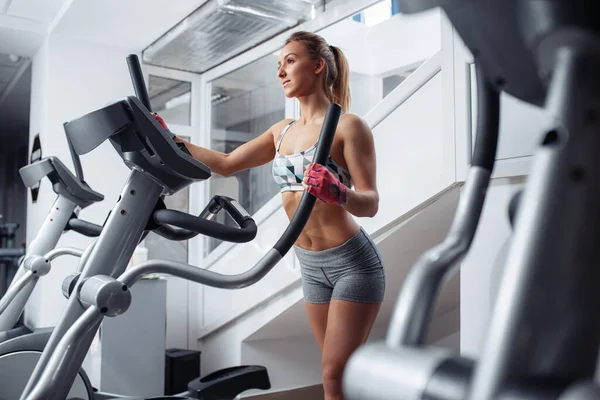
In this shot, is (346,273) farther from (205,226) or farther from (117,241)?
(117,241)

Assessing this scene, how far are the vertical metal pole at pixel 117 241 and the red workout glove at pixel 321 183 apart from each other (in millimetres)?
381

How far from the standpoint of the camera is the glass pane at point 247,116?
4.45 metres

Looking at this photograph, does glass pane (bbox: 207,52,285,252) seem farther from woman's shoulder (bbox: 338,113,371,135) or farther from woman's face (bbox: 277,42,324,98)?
woman's shoulder (bbox: 338,113,371,135)

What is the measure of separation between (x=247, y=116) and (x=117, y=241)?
3515 mm

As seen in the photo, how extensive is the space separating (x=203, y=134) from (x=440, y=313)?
2628 millimetres

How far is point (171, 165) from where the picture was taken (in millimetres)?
1320

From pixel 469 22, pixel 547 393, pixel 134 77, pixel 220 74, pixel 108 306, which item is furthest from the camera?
pixel 220 74

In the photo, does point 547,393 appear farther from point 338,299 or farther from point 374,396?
point 338,299

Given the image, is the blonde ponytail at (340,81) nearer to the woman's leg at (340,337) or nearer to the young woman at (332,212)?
the young woman at (332,212)

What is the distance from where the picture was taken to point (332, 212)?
170 centimetres

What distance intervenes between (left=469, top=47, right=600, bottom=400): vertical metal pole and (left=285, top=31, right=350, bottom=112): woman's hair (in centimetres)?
143

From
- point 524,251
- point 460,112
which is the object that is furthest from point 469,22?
point 460,112

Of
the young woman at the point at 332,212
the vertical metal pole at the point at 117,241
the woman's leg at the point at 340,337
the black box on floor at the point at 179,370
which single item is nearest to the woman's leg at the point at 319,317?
the young woman at the point at 332,212

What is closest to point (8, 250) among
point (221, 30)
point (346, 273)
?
point (221, 30)
